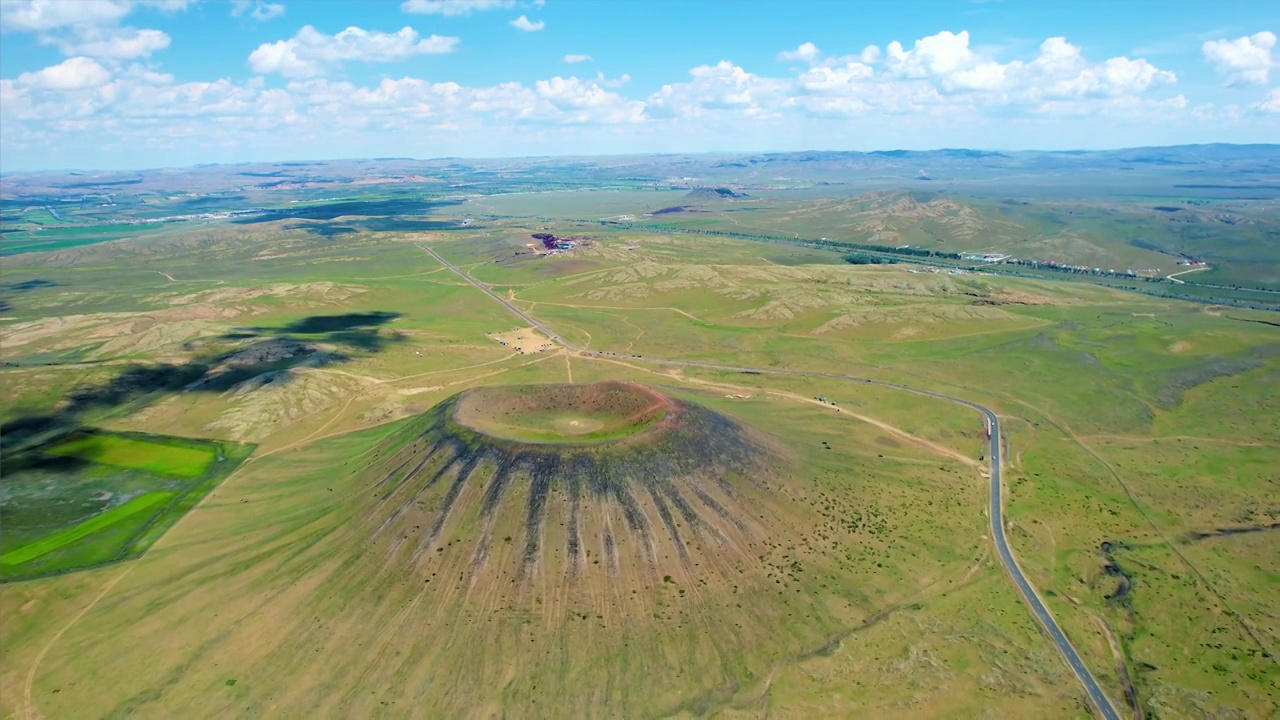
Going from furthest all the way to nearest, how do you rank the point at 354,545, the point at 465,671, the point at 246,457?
1. the point at 246,457
2. the point at 354,545
3. the point at 465,671

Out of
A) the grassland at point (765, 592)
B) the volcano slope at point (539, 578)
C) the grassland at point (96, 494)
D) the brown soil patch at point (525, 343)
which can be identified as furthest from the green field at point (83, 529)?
the brown soil patch at point (525, 343)

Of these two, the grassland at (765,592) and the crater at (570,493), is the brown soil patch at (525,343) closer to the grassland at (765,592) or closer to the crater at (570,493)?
the grassland at (765,592)

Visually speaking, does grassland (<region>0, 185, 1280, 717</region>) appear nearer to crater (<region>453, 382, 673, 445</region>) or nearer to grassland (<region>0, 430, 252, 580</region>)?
grassland (<region>0, 430, 252, 580</region>)

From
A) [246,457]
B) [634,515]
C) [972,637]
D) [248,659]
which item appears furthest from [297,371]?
[972,637]

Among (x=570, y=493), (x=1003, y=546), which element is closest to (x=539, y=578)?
(x=570, y=493)

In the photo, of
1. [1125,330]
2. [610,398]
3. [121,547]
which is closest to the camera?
[121,547]

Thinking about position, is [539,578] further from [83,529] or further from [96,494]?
[96,494]

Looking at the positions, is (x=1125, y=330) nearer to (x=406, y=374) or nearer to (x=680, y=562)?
(x=680, y=562)

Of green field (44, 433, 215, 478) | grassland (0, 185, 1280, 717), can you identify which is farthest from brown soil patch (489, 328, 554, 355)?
green field (44, 433, 215, 478)
